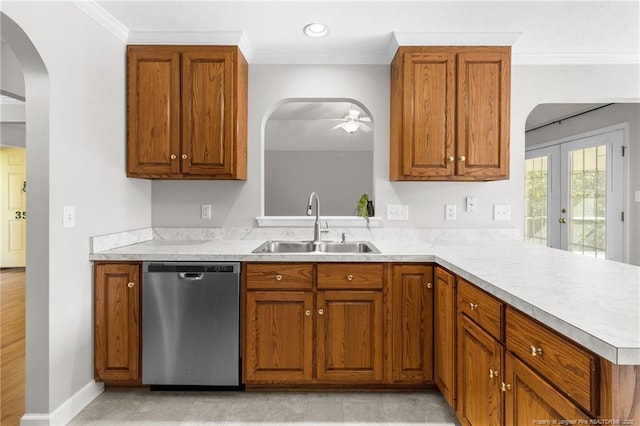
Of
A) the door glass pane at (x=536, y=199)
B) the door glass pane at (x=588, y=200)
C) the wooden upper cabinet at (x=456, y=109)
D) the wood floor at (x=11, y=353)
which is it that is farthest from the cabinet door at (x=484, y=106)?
the door glass pane at (x=536, y=199)

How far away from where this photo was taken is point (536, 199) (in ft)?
19.1

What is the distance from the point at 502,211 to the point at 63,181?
9.66ft

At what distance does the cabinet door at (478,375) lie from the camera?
145 centimetres

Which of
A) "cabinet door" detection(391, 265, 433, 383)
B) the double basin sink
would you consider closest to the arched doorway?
the double basin sink

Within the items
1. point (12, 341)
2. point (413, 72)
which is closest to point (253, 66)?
point (413, 72)

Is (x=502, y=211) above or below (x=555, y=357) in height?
above

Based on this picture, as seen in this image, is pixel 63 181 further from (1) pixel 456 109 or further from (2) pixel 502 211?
(2) pixel 502 211

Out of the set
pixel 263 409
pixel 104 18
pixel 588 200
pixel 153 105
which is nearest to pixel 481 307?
pixel 263 409

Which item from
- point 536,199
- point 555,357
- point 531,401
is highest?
point 536,199

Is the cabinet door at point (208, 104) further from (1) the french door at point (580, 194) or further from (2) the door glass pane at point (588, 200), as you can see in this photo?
(2) the door glass pane at point (588, 200)

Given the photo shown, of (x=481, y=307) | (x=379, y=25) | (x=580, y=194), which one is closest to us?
(x=481, y=307)

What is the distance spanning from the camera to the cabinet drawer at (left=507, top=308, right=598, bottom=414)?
93cm

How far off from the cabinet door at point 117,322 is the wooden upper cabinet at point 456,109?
1.92 metres

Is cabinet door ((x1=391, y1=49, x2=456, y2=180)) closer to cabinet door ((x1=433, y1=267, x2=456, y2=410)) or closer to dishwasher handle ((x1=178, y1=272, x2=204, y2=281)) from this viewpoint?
cabinet door ((x1=433, y1=267, x2=456, y2=410))
